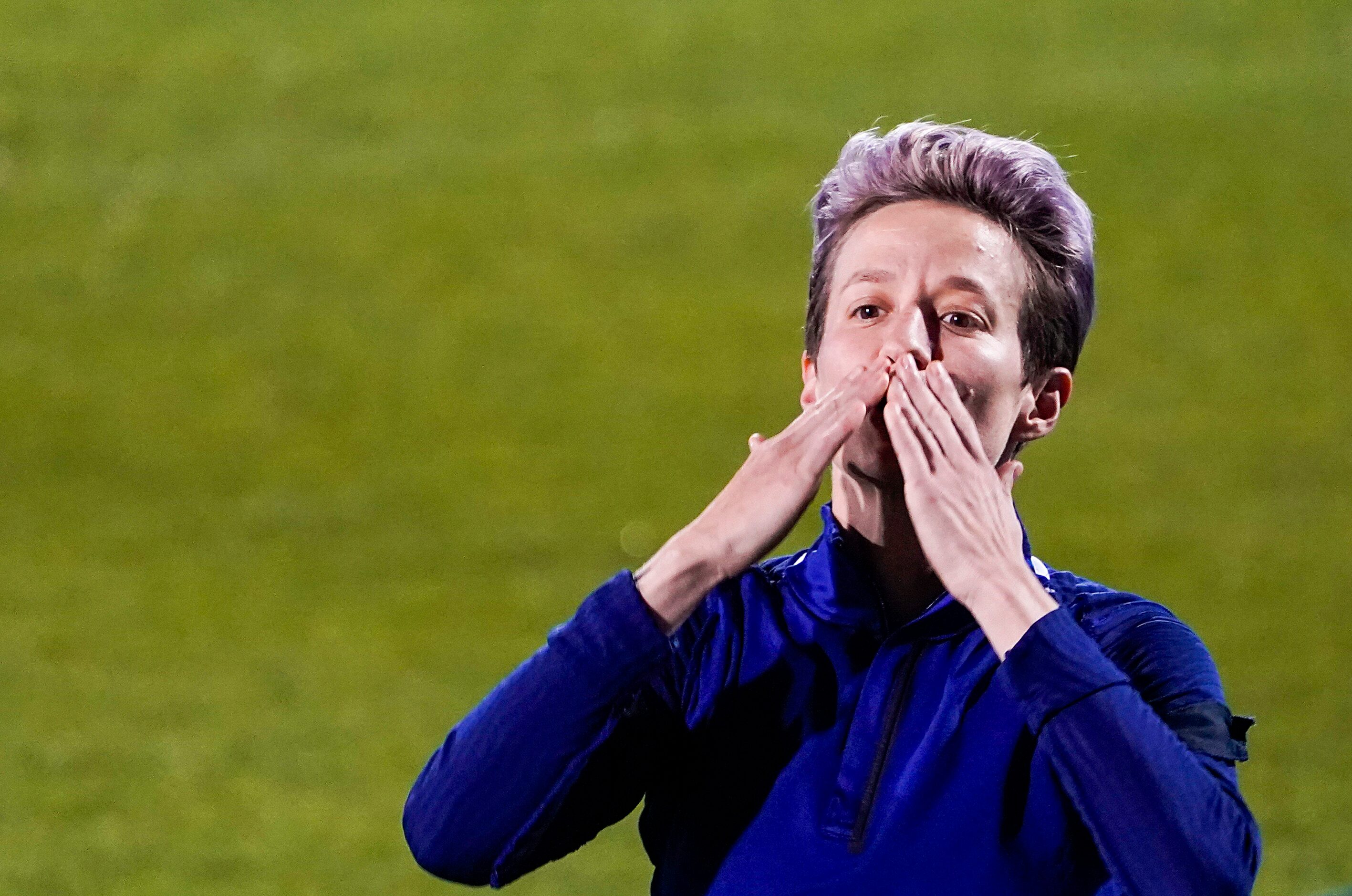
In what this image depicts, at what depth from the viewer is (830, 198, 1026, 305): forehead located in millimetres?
2297

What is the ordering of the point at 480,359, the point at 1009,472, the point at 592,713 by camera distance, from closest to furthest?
the point at 592,713, the point at 1009,472, the point at 480,359

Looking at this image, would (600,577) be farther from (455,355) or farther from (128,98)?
(128,98)

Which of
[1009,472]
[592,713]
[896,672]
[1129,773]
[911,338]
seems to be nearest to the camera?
[1129,773]

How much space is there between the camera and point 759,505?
→ 2166mm

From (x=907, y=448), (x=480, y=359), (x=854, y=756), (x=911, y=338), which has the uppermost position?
(x=480, y=359)

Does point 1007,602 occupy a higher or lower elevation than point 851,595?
lower

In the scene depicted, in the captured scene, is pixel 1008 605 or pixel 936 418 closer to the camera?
pixel 1008 605

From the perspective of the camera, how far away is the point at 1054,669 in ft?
6.45

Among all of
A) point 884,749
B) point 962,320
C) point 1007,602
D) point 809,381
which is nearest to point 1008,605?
point 1007,602

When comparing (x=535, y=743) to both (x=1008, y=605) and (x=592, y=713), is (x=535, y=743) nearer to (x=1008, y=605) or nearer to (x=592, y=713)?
(x=592, y=713)

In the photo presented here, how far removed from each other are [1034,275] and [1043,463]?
7.13m

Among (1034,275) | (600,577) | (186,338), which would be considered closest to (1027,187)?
(1034,275)

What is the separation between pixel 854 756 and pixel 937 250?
68cm

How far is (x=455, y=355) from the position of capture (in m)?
10.1
